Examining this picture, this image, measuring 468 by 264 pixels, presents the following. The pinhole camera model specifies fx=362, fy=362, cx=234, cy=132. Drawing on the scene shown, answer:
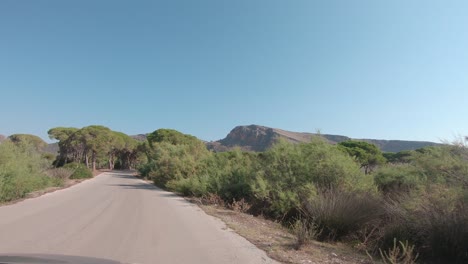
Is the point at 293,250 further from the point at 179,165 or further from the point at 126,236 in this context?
the point at 179,165

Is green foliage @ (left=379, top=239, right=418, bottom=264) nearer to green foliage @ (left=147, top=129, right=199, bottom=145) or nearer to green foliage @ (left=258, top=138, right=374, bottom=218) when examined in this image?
green foliage @ (left=258, top=138, right=374, bottom=218)

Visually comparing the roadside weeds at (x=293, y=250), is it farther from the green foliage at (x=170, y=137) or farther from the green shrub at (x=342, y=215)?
the green foliage at (x=170, y=137)

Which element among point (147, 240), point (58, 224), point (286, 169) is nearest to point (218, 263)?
point (147, 240)

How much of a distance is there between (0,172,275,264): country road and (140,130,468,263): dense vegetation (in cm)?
233

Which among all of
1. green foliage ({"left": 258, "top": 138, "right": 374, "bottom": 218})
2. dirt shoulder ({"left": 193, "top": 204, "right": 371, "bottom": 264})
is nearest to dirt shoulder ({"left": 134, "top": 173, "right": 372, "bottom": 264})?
dirt shoulder ({"left": 193, "top": 204, "right": 371, "bottom": 264})

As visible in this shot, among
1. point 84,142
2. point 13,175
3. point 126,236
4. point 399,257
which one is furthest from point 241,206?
point 84,142

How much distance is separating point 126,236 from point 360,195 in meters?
7.35

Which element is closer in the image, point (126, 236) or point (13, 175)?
point (126, 236)

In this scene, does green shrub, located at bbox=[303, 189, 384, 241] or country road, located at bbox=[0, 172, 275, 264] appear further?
green shrub, located at bbox=[303, 189, 384, 241]

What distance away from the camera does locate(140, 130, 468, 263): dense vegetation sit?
8531 millimetres

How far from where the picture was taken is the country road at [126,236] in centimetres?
704

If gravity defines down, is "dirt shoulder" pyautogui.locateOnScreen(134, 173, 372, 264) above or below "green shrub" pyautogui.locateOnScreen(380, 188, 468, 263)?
below

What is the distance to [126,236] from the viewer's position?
29.1 ft

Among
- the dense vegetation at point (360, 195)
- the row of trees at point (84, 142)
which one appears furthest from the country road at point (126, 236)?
the row of trees at point (84, 142)
